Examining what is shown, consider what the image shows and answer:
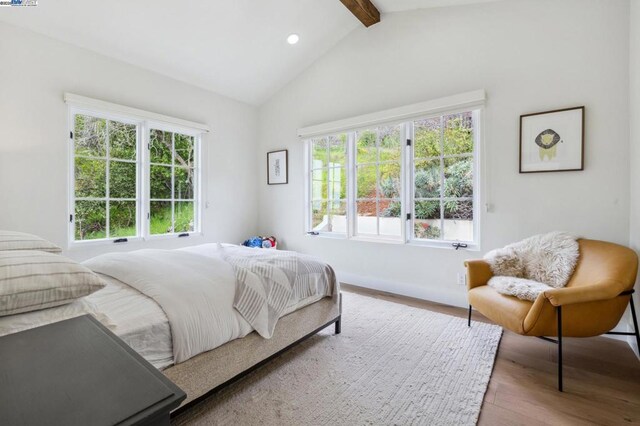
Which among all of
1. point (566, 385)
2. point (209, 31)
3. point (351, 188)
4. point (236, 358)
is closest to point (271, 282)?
point (236, 358)

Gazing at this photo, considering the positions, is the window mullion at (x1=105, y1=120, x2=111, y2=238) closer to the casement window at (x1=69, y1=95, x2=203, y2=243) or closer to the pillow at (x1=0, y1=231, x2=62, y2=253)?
the casement window at (x1=69, y1=95, x2=203, y2=243)

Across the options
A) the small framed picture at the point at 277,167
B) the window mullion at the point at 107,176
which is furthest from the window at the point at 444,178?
the window mullion at the point at 107,176

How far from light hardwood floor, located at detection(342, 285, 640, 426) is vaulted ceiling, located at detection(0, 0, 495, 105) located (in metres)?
3.20

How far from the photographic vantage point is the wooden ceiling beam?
321 cm

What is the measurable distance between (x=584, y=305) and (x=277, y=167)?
3780 millimetres

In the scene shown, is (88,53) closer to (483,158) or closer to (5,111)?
(5,111)

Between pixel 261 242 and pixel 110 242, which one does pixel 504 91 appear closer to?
pixel 261 242

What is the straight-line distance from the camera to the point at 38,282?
1.07 m

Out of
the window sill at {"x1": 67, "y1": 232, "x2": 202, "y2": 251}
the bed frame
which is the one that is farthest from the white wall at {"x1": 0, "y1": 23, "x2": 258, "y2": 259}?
the bed frame

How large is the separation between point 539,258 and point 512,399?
115 centimetres

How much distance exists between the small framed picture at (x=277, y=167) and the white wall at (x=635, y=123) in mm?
3593

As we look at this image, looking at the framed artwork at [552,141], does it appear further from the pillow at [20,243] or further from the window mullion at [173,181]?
the window mullion at [173,181]

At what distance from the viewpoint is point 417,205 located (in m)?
3.41

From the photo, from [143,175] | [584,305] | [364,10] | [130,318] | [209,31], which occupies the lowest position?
[584,305]
